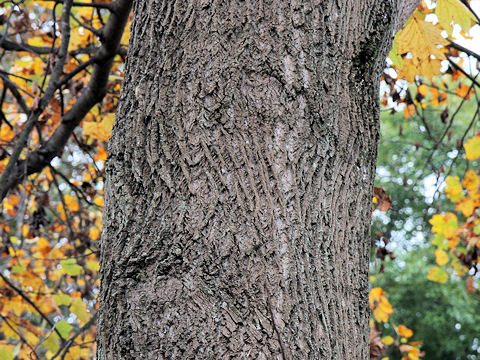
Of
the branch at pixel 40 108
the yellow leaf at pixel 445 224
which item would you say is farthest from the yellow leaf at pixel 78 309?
the yellow leaf at pixel 445 224

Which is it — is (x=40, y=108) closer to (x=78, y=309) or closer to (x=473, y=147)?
(x=78, y=309)

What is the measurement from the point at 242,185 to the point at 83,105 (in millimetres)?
2208

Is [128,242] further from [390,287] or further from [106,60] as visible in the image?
[390,287]

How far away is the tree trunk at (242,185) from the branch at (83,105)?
174 cm

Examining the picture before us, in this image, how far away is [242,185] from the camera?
1.04 meters

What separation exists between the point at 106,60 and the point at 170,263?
214 centimetres

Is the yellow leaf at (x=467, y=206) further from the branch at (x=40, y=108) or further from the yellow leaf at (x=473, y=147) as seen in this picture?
the branch at (x=40, y=108)

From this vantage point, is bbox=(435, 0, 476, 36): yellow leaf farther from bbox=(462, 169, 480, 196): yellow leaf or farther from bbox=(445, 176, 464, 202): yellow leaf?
bbox=(462, 169, 480, 196): yellow leaf

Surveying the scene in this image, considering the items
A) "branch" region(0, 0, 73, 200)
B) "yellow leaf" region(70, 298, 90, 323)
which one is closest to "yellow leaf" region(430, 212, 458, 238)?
"yellow leaf" region(70, 298, 90, 323)

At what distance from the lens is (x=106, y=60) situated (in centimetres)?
291

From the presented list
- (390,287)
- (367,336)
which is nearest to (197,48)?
(367,336)

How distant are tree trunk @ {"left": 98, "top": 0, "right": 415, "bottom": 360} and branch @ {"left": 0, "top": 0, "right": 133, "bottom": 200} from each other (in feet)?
5.72

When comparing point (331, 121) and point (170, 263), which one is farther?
point (331, 121)

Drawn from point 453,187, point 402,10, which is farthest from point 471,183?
point 402,10
